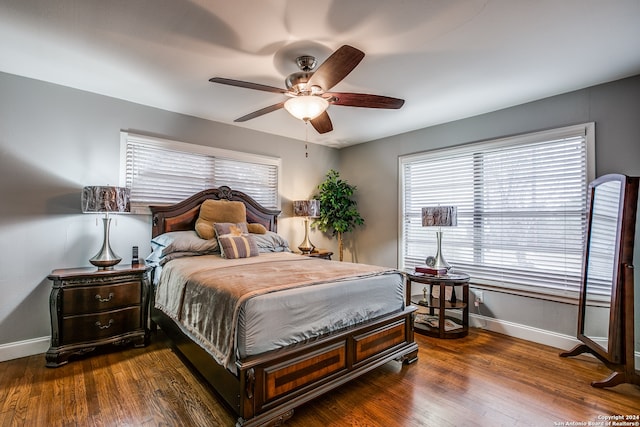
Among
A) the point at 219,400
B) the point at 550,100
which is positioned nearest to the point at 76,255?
the point at 219,400

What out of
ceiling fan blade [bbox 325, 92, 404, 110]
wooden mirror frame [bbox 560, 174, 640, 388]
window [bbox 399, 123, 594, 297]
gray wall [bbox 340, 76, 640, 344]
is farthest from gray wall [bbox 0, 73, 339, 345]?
wooden mirror frame [bbox 560, 174, 640, 388]

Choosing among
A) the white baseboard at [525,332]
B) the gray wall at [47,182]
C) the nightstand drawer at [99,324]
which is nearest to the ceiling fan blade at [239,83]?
the gray wall at [47,182]

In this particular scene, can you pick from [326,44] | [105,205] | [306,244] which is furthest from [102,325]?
[326,44]

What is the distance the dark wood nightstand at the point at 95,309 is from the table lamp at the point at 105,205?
0.34 feet

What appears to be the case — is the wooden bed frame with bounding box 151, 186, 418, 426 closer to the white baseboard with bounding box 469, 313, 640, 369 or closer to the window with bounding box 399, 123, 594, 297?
the white baseboard with bounding box 469, 313, 640, 369

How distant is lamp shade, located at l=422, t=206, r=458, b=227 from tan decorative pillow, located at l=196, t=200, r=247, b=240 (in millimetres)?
2237

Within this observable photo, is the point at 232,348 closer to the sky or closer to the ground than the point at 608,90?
closer to the ground

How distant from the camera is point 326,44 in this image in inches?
87.4

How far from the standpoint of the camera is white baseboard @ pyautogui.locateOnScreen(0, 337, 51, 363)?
268 cm

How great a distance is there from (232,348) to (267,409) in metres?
0.41

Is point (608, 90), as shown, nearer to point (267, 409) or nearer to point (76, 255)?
point (267, 409)

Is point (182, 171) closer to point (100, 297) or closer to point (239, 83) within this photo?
point (100, 297)

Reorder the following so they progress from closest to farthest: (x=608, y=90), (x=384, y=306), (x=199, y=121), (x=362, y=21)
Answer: (x=362, y=21) → (x=384, y=306) → (x=608, y=90) → (x=199, y=121)

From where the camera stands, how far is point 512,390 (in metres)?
2.27
